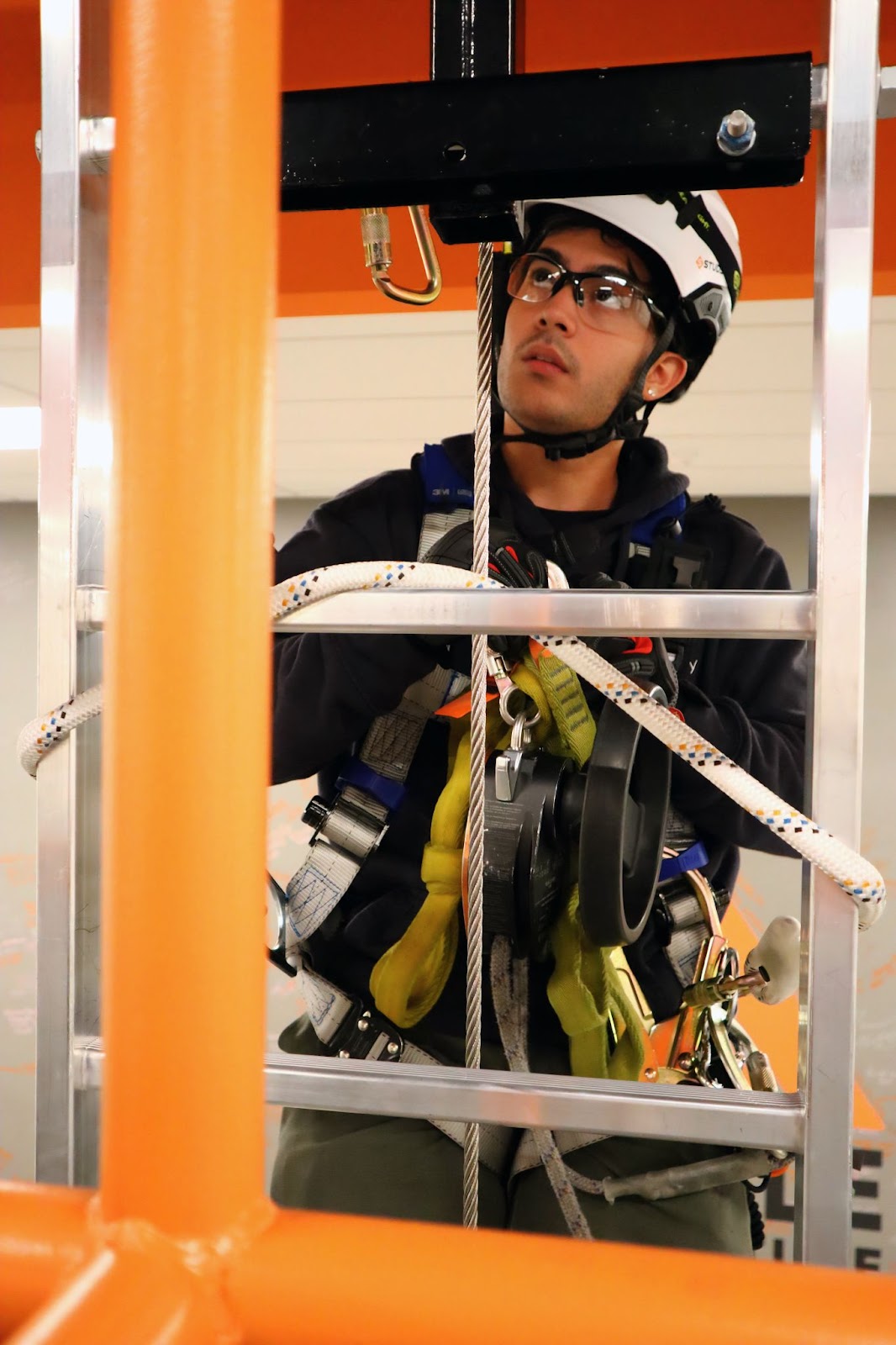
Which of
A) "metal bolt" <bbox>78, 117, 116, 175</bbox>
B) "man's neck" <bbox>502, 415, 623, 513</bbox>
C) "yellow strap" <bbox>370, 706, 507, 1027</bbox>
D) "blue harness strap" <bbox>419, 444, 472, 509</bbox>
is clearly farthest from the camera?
"man's neck" <bbox>502, 415, 623, 513</bbox>

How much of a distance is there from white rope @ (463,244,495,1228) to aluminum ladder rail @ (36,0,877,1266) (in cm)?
11

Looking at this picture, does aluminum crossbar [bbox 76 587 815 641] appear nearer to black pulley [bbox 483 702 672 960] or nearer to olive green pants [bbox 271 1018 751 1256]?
black pulley [bbox 483 702 672 960]

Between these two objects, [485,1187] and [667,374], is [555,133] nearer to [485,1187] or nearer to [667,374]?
[667,374]

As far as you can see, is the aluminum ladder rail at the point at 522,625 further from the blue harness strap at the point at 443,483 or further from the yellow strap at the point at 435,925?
the blue harness strap at the point at 443,483

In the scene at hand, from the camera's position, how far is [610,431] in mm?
1278

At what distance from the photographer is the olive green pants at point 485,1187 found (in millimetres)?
1140

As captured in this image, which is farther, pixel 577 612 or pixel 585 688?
pixel 585 688

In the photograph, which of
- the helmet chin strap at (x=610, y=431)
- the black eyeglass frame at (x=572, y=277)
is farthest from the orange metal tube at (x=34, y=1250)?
the black eyeglass frame at (x=572, y=277)

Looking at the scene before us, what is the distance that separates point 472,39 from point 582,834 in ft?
1.79

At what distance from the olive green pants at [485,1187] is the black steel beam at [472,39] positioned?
896mm

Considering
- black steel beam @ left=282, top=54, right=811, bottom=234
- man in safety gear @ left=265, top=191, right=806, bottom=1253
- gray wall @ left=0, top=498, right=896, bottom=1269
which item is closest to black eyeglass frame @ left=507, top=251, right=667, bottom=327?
man in safety gear @ left=265, top=191, right=806, bottom=1253

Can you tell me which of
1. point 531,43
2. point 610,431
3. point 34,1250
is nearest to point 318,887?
point 610,431

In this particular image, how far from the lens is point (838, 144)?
2.29ft

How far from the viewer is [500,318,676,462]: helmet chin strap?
4.11 ft
